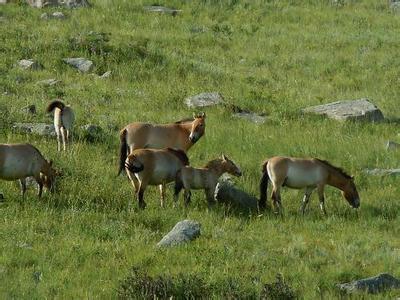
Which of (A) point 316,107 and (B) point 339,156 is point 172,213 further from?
(A) point 316,107

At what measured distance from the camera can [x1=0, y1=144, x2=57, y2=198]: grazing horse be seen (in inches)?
580

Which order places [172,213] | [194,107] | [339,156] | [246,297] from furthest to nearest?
[194,107]
[339,156]
[172,213]
[246,297]

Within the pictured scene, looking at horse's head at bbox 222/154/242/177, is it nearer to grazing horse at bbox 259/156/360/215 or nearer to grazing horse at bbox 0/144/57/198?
grazing horse at bbox 259/156/360/215

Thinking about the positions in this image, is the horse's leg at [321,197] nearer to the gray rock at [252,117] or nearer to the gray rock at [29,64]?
the gray rock at [252,117]

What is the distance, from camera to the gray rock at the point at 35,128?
63.8ft

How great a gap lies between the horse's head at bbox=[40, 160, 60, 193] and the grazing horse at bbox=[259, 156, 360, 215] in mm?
3633

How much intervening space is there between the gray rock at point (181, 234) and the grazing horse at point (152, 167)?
183cm

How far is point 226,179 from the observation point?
17.3m

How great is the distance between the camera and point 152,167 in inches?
612

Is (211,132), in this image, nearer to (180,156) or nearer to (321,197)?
(180,156)

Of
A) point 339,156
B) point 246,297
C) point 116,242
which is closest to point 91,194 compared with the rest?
point 116,242

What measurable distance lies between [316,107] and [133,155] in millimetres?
9895

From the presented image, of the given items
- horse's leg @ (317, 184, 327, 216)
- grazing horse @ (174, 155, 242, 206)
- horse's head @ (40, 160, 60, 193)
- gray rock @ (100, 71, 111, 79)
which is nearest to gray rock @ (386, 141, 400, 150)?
horse's leg @ (317, 184, 327, 216)

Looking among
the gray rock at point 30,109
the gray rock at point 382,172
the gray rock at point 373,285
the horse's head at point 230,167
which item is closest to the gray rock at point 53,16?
the gray rock at point 30,109
